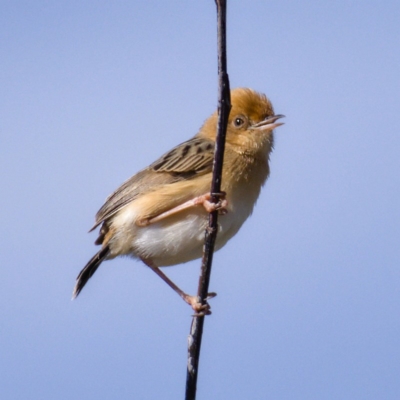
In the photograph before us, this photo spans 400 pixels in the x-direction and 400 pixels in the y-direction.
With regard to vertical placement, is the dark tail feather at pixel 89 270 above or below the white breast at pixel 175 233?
below

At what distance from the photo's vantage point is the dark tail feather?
19.9ft

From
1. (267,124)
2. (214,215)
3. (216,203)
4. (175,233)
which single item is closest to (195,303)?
(175,233)

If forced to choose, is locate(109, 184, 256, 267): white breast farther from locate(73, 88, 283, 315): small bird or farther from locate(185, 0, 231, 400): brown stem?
locate(185, 0, 231, 400): brown stem

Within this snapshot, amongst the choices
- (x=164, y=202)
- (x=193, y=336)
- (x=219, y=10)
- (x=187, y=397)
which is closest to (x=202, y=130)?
(x=164, y=202)

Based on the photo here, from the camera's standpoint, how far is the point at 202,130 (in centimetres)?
709

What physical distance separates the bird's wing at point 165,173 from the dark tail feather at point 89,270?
231mm

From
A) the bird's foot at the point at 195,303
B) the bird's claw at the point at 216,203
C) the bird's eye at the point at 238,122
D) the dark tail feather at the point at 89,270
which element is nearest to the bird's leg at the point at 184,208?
the bird's claw at the point at 216,203

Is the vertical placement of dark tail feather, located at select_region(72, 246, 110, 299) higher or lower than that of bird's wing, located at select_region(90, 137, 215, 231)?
lower

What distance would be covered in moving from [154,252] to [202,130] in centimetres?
164

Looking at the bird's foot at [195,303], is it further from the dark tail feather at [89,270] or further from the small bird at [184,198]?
the dark tail feather at [89,270]

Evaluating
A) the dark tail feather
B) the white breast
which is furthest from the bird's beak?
the dark tail feather

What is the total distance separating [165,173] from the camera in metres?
6.06

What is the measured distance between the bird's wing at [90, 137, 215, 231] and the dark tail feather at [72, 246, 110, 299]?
231 millimetres

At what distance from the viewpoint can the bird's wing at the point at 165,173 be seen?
5.91 meters
